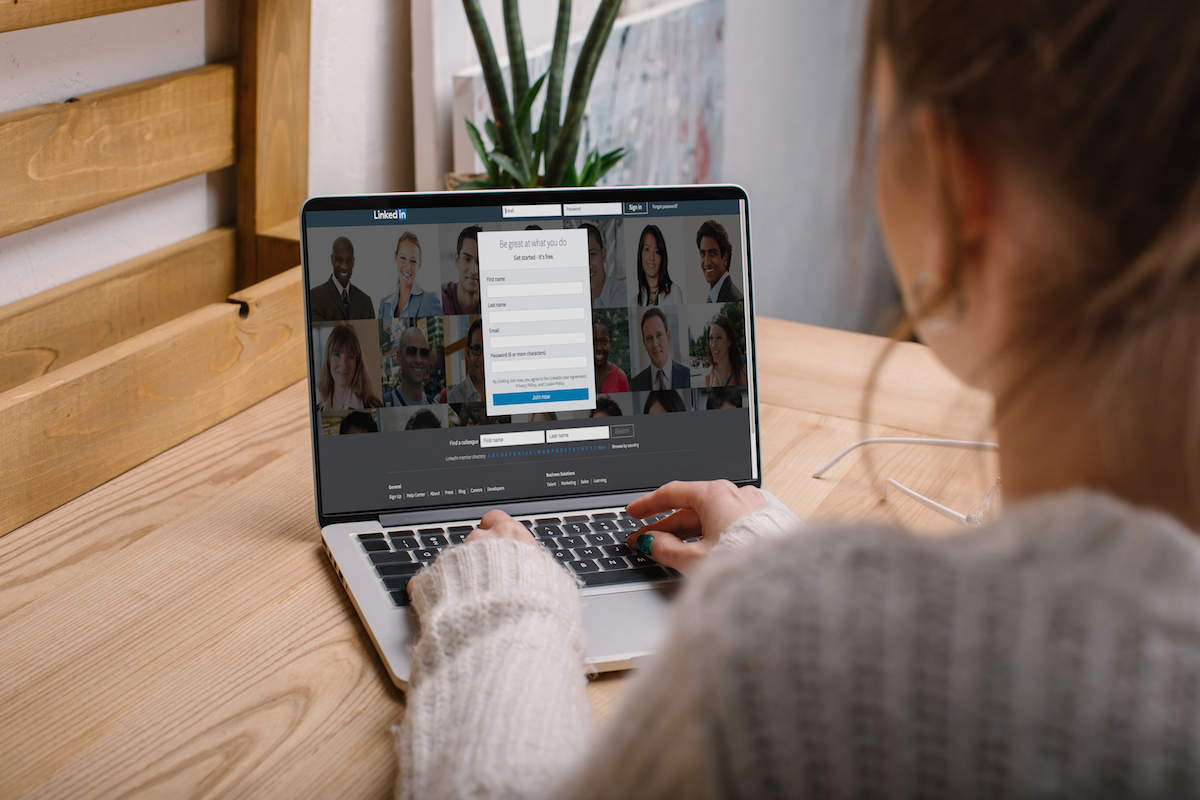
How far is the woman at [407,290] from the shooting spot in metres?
0.74

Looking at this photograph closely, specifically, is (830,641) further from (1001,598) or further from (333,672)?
(333,672)

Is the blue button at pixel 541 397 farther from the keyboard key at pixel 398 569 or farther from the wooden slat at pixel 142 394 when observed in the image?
the wooden slat at pixel 142 394

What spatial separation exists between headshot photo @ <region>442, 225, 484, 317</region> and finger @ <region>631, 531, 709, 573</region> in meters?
0.24

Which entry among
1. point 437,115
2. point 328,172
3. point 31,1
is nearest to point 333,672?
point 31,1

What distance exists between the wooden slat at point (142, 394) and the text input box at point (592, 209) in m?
0.36

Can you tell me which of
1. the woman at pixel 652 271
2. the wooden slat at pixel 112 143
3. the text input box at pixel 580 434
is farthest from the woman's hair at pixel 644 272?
the wooden slat at pixel 112 143

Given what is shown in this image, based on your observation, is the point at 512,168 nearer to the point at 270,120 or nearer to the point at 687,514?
the point at 270,120

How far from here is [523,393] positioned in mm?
764

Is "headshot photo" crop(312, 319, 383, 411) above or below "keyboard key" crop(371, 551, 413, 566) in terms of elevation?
above

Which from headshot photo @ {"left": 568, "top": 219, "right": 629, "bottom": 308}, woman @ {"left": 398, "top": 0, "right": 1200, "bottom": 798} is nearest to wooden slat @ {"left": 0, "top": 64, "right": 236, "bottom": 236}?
headshot photo @ {"left": 568, "top": 219, "right": 629, "bottom": 308}

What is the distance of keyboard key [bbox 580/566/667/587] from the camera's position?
2.18 ft

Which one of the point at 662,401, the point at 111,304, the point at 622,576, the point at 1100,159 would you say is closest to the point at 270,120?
the point at 111,304

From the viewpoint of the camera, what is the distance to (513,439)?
0.76 metres

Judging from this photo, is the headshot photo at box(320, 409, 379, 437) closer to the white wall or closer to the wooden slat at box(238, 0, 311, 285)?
the wooden slat at box(238, 0, 311, 285)
